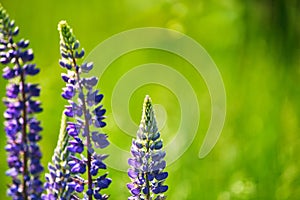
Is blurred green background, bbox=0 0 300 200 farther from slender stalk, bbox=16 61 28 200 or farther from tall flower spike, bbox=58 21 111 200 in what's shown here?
tall flower spike, bbox=58 21 111 200

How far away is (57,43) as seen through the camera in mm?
4336

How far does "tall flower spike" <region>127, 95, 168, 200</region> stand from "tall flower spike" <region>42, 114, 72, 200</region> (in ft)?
0.66

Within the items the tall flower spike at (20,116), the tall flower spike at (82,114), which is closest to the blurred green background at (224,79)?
the tall flower spike at (20,116)

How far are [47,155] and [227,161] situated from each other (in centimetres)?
78

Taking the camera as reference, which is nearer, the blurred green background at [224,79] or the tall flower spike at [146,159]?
the tall flower spike at [146,159]

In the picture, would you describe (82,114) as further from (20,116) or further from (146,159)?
(20,116)

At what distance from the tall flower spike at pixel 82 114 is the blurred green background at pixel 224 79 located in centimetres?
96

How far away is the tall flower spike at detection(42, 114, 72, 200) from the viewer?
5.55 ft

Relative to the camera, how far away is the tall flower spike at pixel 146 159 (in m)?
1.55

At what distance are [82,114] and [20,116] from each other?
0.90 ft

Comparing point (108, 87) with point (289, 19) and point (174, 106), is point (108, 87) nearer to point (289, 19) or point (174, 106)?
point (174, 106)

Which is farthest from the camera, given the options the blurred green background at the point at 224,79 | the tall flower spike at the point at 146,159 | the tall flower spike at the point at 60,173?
the blurred green background at the point at 224,79

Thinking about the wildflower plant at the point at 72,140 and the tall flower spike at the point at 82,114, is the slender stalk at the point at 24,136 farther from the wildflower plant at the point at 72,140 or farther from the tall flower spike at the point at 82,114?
the tall flower spike at the point at 82,114

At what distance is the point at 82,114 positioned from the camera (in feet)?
5.16
